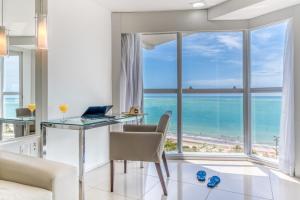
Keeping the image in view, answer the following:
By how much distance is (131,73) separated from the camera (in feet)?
13.0

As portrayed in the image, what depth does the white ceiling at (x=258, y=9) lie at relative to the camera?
302cm

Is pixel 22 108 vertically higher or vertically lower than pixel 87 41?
lower

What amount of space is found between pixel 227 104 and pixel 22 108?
2.98 metres

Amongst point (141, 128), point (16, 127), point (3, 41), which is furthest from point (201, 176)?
point (3, 41)

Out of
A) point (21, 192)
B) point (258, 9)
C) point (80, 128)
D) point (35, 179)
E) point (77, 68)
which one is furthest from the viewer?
point (258, 9)

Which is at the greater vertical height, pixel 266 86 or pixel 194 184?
pixel 266 86

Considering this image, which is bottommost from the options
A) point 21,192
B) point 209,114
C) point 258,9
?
point 21,192

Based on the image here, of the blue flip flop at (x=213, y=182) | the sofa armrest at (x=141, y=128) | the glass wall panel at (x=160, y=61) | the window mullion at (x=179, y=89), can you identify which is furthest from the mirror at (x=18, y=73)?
the window mullion at (x=179, y=89)

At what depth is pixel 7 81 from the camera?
240cm

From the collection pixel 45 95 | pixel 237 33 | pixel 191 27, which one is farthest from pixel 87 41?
pixel 237 33

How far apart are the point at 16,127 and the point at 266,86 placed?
11.0 ft

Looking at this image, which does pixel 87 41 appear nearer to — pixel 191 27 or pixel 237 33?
pixel 191 27

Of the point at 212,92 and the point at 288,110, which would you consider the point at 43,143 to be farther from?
the point at 288,110

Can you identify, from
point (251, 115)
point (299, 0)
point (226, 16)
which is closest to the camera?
point (299, 0)
